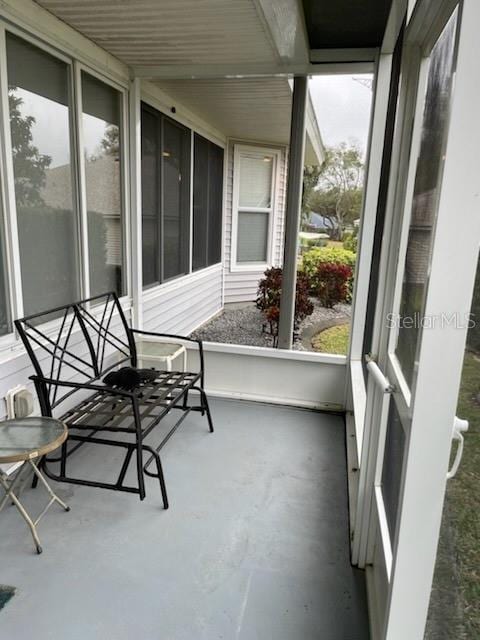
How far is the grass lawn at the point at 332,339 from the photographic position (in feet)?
14.0

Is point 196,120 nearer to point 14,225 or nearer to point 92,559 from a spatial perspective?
point 14,225

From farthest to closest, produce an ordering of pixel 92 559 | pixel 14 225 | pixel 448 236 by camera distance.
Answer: pixel 14 225
pixel 92 559
pixel 448 236

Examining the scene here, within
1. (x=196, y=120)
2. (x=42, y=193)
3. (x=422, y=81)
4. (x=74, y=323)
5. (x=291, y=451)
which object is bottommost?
(x=291, y=451)

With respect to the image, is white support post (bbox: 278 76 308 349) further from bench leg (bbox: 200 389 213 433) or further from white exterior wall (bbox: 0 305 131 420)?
white exterior wall (bbox: 0 305 131 420)

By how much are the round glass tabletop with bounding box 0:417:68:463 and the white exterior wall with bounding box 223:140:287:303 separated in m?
4.48

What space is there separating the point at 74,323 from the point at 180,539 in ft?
4.90

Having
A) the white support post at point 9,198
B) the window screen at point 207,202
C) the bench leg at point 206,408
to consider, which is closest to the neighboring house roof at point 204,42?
the white support post at point 9,198

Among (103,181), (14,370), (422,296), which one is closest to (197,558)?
(14,370)

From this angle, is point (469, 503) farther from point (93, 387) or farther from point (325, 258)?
point (325, 258)

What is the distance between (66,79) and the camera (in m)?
2.56

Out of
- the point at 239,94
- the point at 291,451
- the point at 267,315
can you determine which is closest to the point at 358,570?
the point at 291,451

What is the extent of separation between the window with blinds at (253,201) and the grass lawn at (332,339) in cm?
219

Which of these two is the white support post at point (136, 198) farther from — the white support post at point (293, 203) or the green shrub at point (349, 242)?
the green shrub at point (349, 242)

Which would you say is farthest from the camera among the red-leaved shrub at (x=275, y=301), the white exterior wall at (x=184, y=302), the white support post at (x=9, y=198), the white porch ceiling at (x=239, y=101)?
the red-leaved shrub at (x=275, y=301)
